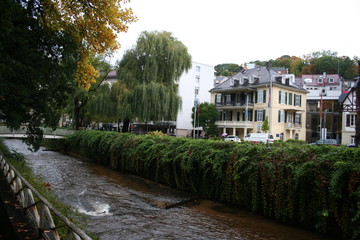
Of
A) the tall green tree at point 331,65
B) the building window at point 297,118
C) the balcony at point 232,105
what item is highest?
the tall green tree at point 331,65

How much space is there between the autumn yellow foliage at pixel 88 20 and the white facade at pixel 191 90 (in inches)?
1780

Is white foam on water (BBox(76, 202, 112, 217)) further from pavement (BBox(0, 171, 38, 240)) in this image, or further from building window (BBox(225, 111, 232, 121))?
building window (BBox(225, 111, 232, 121))

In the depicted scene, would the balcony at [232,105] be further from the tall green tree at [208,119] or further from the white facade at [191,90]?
the white facade at [191,90]

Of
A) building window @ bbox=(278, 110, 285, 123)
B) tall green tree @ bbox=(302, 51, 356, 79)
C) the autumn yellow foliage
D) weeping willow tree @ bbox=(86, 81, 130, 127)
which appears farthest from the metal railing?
tall green tree @ bbox=(302, 51, 356, 79)

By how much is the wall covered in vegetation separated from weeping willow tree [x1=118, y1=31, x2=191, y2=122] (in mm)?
11576

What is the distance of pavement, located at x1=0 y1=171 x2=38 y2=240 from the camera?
15.9 feet

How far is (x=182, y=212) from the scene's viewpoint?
1041 centimetres

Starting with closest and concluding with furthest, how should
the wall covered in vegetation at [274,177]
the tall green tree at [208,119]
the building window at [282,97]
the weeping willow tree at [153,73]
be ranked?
the wall covered in vegetation at [274,177] < the weeping willow tree at [153,73] < the building window at [282,97] < the tall green tree at [208,119]

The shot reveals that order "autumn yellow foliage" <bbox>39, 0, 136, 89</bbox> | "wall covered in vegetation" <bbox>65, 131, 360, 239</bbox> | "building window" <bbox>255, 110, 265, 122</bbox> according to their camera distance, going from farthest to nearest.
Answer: "building window" <bbox>255, 110, 265, 122</bbox> → "autumn yellow foliage" <bbox>39, 0, 136, 89</bbox> → "wall covered in vegetation" <bbox>65, 131, 360, 239</bbox>

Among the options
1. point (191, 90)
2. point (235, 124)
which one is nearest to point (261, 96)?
point (235, 124)

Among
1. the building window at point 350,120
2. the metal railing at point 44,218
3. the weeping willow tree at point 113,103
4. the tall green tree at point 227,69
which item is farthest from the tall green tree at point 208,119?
the tall green tree at point 227,69

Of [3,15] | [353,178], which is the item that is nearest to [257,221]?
[353,178]

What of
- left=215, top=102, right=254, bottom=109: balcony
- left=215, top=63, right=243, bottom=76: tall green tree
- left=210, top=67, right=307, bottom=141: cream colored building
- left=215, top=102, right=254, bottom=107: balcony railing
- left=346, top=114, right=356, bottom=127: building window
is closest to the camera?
left=210, top=67, right=307, bottom=141: cream colored building

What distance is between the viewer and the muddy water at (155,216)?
814 cm
